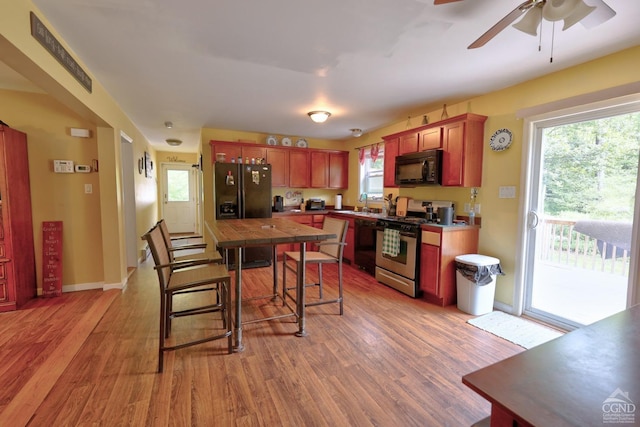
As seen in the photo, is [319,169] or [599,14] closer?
[599,14]

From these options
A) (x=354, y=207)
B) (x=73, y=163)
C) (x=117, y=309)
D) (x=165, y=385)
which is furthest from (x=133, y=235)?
(x=354, y=207)

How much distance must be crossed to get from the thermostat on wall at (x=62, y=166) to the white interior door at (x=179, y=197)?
188 inches

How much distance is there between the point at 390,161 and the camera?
4.32 meters

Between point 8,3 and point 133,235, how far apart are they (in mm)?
3559

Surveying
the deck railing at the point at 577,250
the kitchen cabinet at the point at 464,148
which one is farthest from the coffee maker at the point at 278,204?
the deck railing at the point at 577,250

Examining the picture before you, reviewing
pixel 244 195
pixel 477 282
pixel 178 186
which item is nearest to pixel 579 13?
pixel 477 282

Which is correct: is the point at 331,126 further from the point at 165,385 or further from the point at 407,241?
the point at 165,385

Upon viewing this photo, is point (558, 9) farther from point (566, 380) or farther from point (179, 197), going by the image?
point (179, 197)

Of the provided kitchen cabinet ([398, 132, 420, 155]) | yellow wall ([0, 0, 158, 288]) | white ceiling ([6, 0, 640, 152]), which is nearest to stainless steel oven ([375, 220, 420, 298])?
kitchen cabinet ([398, 132, 420, 155])

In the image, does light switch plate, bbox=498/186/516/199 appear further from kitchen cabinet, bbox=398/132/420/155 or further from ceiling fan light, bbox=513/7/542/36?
ceiling fan light, bbox=513/7/542/36

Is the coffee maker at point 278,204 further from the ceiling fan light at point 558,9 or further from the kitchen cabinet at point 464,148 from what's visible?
the ceiling fan light at point 558,9

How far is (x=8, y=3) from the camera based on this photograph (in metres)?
1.53

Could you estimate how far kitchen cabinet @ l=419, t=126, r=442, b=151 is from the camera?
138 inches

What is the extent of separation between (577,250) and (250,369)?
3039 millimetres
